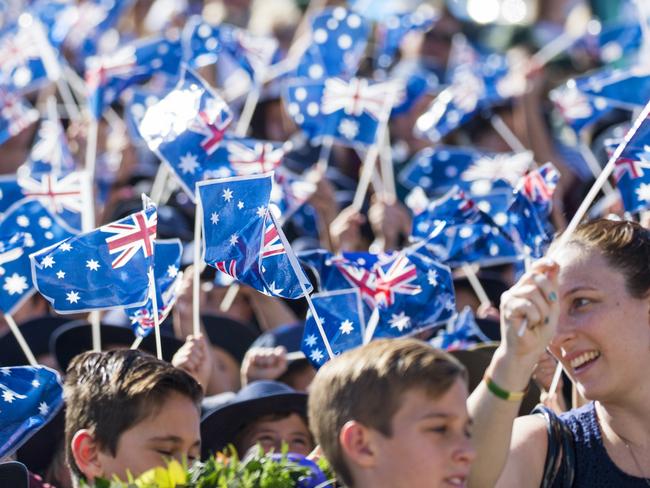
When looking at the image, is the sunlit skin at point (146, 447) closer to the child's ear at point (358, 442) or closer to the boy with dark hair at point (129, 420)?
the boy with dark hair at point (129, 420)

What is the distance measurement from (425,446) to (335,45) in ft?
16.1

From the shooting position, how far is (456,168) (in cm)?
729

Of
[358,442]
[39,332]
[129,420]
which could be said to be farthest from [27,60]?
[358,442]

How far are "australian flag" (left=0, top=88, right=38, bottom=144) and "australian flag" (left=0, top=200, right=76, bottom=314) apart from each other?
1.77 meters

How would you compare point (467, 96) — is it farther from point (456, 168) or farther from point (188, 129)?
point (188, 129)

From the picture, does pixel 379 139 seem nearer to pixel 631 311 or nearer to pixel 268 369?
pixel 268 369

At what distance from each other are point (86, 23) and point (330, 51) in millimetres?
1905

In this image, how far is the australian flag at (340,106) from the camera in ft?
23.3

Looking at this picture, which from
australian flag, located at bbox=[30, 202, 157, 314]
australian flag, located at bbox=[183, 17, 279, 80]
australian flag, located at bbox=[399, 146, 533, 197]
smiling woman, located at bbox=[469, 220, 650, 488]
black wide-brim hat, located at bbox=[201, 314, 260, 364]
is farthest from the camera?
australian flag, located at bbox=[183, 17, 279, 80]

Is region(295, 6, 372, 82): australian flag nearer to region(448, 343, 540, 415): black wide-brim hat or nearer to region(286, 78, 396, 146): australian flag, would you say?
region(286, 78, 396, 146): australian flag

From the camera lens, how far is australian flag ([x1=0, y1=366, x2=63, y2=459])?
13.5 ft

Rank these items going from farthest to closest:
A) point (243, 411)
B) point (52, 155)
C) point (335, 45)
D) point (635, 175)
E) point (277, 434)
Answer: point (335, 45), point (52, 155), point (635, 175), point (277, 434), point (243, 411)

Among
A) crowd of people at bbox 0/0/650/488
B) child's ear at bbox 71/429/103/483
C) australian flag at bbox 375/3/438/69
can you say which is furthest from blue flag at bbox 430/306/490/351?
australian flag at bbox 375/3/438/69

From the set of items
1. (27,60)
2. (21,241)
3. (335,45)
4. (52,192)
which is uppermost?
(335,45)
